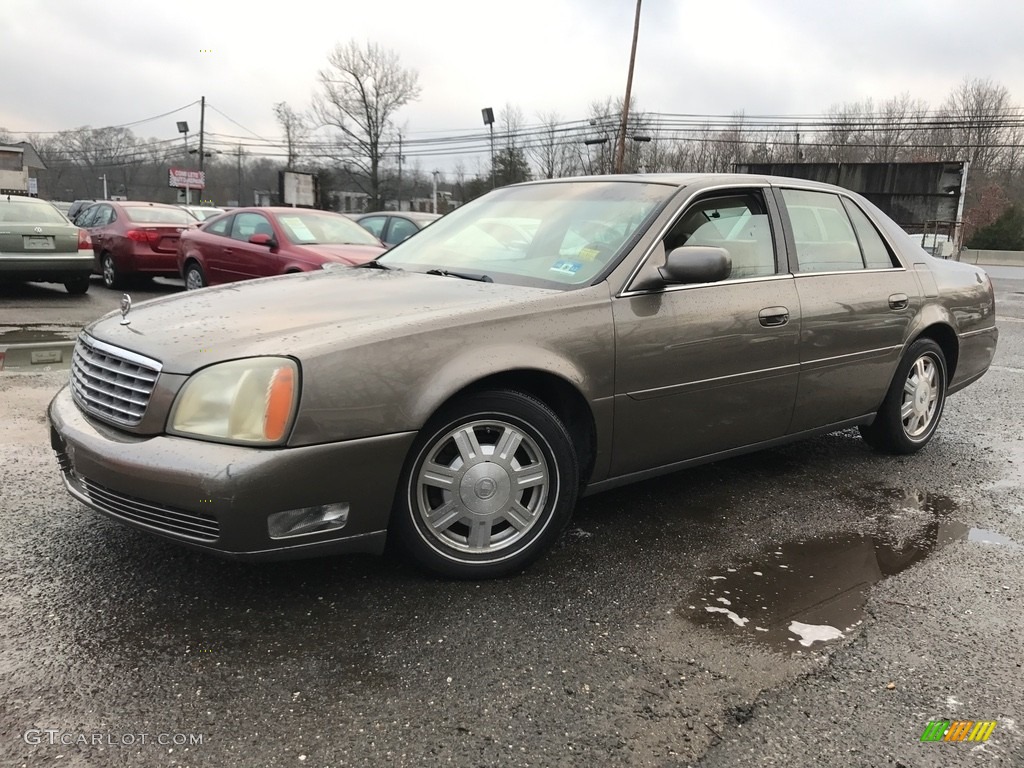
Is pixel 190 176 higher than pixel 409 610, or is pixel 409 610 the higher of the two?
pixel 190 176

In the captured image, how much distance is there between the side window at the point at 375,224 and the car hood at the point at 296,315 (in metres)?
8.86

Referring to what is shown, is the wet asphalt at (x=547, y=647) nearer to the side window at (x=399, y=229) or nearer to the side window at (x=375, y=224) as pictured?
the side window at (x=399, y=229)

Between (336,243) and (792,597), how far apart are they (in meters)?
7.40

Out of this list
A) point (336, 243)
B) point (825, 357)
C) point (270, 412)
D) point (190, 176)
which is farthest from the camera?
point (190, 176)

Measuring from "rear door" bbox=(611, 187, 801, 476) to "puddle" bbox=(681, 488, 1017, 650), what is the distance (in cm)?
57

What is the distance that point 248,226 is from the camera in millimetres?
9836

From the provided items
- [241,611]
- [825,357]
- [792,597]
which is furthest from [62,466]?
[825,357]

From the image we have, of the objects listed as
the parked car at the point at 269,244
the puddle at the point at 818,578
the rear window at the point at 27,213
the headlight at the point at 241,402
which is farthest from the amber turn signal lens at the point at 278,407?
the rear window at the point at 27,213

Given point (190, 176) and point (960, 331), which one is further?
point (190, 176)

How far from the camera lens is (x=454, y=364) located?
2.63 meters

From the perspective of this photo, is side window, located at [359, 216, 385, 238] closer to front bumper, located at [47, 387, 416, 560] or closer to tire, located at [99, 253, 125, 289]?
tire, located at [99, 253, 125, 289]

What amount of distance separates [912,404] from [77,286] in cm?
1087

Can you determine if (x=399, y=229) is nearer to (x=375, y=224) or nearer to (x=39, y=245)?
(x=375, y=224)

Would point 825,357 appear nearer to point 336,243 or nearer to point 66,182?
point 336,243
